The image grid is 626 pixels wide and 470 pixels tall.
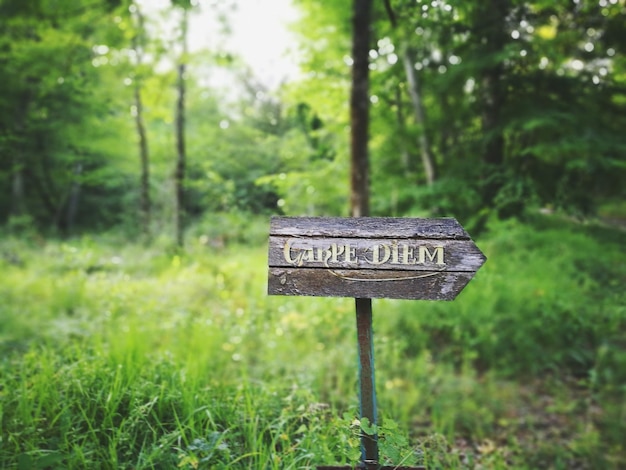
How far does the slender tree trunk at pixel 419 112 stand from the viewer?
6152 mm

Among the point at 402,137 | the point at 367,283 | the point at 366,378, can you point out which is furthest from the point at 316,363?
the point at 402,137

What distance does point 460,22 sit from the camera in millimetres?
4824

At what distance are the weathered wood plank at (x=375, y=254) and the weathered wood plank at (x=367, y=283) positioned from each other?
0.03 metres

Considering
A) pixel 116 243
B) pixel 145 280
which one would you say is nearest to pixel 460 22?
pixel 145 280

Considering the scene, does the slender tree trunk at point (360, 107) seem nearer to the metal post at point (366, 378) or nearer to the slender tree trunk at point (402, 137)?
the slender tree trunk at point (402, 137)

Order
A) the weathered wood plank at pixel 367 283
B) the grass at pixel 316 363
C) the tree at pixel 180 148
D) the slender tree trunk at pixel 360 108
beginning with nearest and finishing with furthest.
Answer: the weathered wood plank at pixel 367 283 → the grass at pixel 316 363 → the slender tree trunk at pixel 360 108 → the tree at pixel 180 148

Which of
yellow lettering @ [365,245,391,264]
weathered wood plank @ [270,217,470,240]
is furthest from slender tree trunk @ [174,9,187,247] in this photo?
yellow lettering @ [365,245,391,264]

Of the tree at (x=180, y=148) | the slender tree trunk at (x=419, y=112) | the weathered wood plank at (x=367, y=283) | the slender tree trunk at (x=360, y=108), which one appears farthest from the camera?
the tree at (x=180, y=148)

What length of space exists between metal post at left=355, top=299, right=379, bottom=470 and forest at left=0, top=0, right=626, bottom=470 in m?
0.11

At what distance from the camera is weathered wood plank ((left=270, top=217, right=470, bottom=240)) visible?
7.35 ft

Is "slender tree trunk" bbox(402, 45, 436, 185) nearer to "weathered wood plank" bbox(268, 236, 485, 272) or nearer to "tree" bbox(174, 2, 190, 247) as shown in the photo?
"weathered wood plank" bbox(268, 236, 485, 272)

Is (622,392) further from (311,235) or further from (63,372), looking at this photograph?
(63,372)

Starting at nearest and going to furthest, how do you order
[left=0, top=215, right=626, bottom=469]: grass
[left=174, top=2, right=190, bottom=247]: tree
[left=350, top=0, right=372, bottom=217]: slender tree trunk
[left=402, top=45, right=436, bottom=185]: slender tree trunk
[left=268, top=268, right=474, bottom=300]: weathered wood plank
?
[left=268, top=268, right=474, bottom=300]: weathered wood plank < [left=0, top=215, right=626, bottom=469]: grass < [left=350, top=0, right=372, bottom=217]: slender tree trunk < [left=402, top=45, right=436, bottom=185]: slender tree trunk < [left=174, top=2, right=190, bottom=247]: tree

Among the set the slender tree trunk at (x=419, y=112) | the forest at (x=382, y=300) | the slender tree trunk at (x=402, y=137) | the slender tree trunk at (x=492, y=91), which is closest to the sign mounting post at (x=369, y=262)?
the forest at (x=382, y=300)
